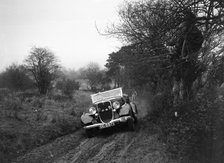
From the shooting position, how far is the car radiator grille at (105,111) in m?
9.64

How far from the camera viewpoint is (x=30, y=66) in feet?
89.9

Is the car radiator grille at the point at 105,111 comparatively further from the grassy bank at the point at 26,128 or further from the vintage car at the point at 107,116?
the grassy bank at the point at 26,128

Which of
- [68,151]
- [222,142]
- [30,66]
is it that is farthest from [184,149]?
[30,66]

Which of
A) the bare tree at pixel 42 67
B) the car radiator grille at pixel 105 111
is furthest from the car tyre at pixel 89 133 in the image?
the bare tree at pixel 42 67

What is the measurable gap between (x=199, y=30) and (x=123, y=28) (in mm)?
4430

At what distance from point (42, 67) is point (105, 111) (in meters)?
19.4

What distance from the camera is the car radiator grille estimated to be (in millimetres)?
9641

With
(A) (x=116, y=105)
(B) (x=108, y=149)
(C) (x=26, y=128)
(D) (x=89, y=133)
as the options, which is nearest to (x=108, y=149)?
(B) (x=108, y=149)

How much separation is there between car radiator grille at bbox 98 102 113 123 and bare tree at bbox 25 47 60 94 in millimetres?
18471

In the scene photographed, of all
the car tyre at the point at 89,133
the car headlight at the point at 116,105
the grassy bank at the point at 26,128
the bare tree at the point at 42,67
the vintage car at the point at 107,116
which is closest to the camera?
the grassy bank at the point at 26,128

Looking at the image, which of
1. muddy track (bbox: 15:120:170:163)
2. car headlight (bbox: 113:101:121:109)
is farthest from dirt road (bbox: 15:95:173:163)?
car headlight (bbox: 113:101:121:109)

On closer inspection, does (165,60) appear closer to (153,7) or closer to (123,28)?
(123,28)

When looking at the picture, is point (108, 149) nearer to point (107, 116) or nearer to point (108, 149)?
point (108, 149)

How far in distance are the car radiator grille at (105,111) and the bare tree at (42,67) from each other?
18.5 meters
